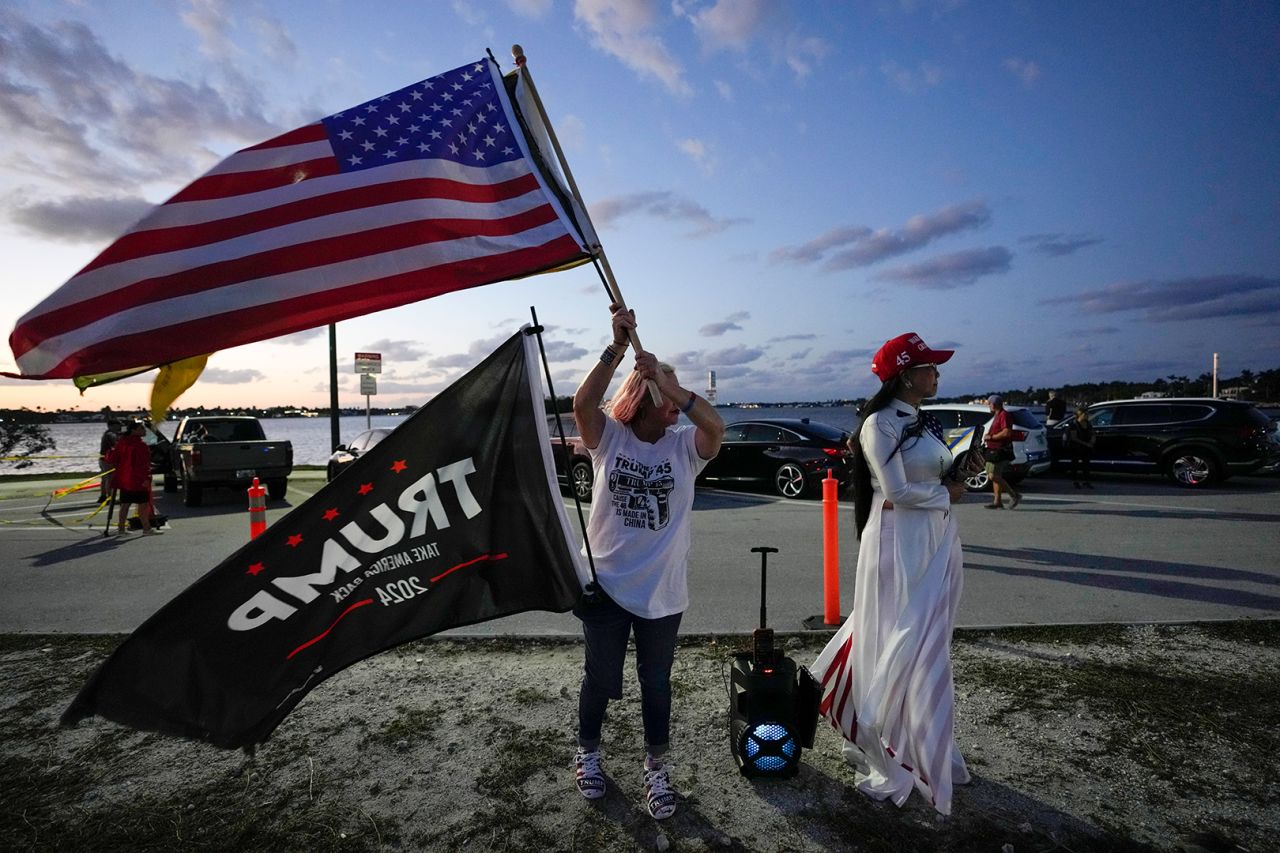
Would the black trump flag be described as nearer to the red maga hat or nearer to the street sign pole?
the red maga hat

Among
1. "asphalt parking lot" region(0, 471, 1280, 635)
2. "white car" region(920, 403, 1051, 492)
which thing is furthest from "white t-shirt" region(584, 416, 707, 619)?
"white car" region(920, 403, 1051, 492)

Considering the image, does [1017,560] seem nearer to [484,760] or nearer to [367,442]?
[484,760]

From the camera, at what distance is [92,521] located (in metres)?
11.9

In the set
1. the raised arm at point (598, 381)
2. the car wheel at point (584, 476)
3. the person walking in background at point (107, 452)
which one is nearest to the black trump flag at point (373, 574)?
the raised arm at point (598, 381)

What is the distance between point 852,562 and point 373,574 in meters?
6.08

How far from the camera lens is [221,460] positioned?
43.6 feet

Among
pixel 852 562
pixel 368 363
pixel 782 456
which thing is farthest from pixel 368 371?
pixel 852 562

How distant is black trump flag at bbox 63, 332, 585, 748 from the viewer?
230 cm

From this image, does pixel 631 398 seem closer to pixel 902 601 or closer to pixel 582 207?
pixel 582 207

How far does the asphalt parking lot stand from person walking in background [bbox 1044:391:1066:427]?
12.2 feet

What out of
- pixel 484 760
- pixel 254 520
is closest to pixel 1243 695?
pixel 484 760

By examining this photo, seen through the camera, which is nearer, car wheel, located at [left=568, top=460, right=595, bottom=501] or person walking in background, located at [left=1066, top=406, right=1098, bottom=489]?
car wheel, located at [left=568, top=460, right=595, bottom=501]

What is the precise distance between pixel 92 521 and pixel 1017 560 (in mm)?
14643

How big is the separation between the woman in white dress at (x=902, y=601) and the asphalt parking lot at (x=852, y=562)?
2090 mm
